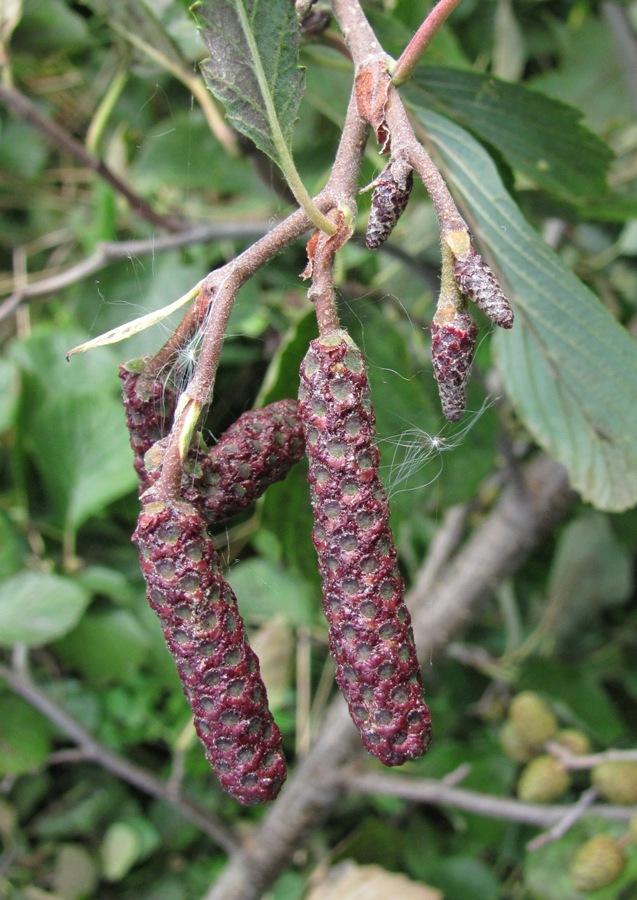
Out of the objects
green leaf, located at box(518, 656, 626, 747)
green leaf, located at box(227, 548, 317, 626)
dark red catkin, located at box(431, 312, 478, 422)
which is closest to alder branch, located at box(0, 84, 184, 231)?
green leaf, located at box(227, 548, 317, 626)

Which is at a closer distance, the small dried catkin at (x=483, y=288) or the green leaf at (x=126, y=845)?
the small dried catkin at (x=483, y=288)

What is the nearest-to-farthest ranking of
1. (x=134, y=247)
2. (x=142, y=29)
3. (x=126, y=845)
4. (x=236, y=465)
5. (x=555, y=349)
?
(x=236, y=465) → (x=555, y=349) → (x=142, y=29) → (x=134, y=247) → (x=126, y=845)

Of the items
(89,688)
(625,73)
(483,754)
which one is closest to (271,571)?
(89,688)

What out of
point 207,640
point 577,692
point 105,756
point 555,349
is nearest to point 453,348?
point 207,640

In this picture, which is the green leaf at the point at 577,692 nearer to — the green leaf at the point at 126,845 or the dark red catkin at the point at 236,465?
the green leaf at the point at 126,845

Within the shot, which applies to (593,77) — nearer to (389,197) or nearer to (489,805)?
(389,197)

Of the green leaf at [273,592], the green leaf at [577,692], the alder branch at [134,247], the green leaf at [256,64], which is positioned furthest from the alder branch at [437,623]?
the green leaf at [256,64]

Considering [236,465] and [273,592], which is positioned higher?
[236,465]
